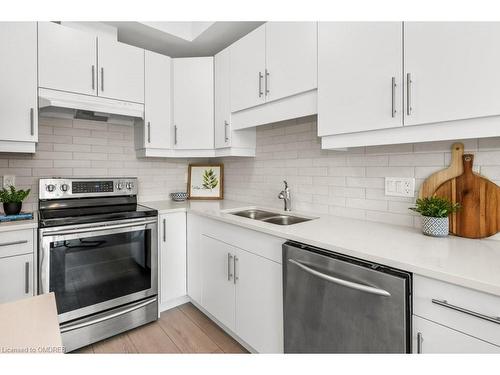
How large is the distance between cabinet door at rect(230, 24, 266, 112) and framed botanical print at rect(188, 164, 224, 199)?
911 millimetres

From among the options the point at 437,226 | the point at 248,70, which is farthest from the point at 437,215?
the point at 248,70

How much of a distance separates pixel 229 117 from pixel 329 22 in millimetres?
1119

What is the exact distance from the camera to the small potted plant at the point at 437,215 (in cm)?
134

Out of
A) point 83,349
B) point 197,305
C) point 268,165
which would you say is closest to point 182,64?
point 268,165

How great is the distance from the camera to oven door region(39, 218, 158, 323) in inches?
69.7

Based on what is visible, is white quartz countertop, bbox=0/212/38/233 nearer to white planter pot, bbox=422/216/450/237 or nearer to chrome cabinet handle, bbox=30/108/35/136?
chrome cabinet handle, bbox=30/108/35/136

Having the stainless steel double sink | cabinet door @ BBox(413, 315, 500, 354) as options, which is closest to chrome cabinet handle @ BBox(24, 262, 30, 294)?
the stainless steel double sink

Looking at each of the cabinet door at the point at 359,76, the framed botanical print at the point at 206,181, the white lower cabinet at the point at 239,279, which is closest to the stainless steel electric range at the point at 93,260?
the white lower cabinet at the point at 239,279

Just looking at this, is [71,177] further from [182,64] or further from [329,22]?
[329,22]

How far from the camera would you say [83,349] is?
1910 millimetres

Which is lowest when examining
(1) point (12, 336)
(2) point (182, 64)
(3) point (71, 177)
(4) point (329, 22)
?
(1) point (12, 336)

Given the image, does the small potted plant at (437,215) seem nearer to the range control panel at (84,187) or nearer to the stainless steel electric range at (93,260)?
A: the stainless steel electric range at (93,260)

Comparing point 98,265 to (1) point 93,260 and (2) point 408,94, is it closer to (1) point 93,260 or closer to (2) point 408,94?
(1) point 93,260

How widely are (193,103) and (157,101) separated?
33cm
